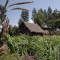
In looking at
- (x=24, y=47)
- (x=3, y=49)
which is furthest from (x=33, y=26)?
(x=3, y=49)

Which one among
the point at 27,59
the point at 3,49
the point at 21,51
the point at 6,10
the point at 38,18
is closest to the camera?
the point at 6,10

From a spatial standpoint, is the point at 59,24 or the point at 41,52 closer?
the point at 41,52

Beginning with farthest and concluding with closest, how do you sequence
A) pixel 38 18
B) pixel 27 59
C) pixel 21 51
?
pixel 38 18 < pixel 21 51 < pixel 27 59

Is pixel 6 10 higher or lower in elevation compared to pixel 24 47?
higher

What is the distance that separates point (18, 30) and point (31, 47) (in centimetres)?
2611

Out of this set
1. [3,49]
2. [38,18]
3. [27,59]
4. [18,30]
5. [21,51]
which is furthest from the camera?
[38,18]

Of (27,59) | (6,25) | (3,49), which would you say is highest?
(6,25)

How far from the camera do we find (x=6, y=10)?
1.83 meters

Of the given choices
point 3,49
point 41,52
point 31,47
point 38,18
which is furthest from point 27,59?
point 38,18

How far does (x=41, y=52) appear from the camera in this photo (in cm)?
658

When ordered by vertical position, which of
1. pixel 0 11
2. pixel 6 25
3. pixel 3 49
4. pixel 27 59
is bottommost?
pixel 27 59

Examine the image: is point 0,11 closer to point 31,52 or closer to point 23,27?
point 31,52

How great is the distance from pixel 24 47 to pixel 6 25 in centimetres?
573

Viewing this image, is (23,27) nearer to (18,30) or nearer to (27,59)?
(18,30)
